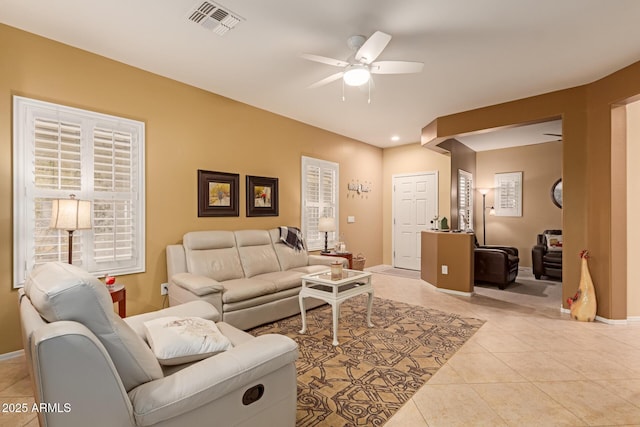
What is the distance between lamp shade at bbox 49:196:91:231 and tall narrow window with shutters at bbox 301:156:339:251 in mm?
3144

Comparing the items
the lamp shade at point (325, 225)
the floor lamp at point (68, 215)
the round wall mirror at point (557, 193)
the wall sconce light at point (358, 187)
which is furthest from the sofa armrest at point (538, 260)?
the floor lamp at point (68, 215)

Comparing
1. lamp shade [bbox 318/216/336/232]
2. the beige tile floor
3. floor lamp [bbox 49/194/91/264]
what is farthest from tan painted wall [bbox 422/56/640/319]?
floor lamp [bbox 49/194/91/264]

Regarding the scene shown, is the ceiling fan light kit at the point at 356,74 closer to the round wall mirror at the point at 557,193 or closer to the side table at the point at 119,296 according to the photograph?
the side table at the point at 119,296

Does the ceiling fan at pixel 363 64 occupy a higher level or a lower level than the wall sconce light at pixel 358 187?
higher

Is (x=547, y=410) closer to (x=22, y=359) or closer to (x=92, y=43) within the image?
(x=22, y=359)

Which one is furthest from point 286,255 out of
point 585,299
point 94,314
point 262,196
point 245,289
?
point 585,299

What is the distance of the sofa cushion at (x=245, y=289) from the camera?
3068 millimetres

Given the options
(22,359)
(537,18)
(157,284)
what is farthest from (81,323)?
(537,18)

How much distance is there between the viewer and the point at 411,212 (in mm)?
6730

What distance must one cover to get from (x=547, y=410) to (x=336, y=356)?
1.49 meters

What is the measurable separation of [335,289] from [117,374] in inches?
80.9

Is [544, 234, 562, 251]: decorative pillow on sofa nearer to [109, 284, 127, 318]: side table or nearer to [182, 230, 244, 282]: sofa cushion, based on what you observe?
[182, 230, 244, 282]: sofa cushion

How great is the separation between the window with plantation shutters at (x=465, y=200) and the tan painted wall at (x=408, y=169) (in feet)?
0.73

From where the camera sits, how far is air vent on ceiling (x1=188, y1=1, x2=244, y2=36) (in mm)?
2334
